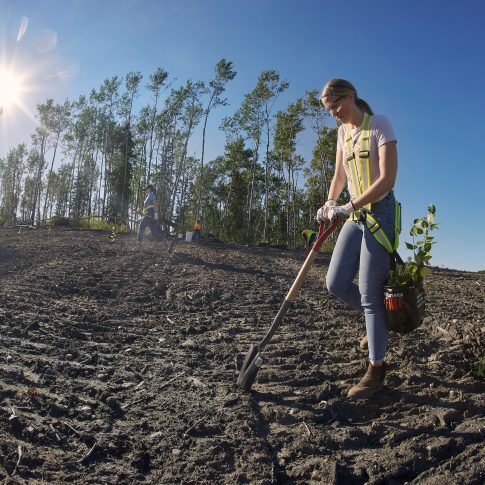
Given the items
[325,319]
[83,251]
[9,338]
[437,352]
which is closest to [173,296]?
[325,319]

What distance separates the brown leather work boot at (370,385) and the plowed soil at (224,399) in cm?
5

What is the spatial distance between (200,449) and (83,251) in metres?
9.02

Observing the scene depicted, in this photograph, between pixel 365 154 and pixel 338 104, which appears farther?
Result: pixel 338 104

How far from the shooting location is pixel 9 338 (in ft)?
12.7

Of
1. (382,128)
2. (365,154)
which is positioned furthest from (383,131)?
(365,154)

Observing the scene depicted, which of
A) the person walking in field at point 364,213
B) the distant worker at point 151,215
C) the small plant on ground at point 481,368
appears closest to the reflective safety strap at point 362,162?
the person walking in field at point 364,213

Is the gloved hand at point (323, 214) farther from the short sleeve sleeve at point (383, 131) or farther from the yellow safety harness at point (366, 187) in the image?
the short sleeve sleeve at point (383, 131)

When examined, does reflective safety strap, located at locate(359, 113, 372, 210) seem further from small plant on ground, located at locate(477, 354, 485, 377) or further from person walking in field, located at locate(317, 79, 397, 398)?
small plant on ground, located at locate(477, 354, 485, 377)

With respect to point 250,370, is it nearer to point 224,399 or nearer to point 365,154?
point 224,399

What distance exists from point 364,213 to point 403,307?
0.61 m

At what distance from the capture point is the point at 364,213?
2.92m

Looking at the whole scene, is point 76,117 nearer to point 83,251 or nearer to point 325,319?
point 83,251

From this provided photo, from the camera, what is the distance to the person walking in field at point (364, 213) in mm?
2779

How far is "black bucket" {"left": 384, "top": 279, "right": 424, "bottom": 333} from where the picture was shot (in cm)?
274
